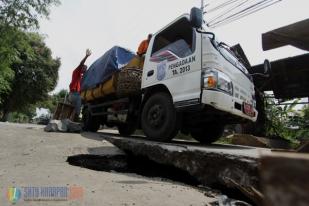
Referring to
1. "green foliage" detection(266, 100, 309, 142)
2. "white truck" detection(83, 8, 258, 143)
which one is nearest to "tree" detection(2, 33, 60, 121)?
"green foliage" detection(266, 100, 309, 142)

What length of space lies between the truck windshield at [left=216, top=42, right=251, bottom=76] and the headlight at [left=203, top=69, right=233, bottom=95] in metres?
0.55

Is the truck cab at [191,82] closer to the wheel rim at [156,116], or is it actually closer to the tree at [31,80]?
the wheel rim at [156,116]

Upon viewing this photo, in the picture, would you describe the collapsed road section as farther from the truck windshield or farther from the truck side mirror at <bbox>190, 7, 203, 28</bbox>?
the truck windshield

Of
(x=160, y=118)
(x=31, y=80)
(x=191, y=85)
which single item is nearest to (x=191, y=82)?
(x=191, y=85)

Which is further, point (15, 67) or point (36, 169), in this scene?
point (15, 67)

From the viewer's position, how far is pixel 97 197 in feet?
7.93

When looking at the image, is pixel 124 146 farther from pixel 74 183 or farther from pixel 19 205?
pixel 19 205

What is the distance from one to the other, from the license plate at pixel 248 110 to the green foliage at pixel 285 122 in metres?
4.78

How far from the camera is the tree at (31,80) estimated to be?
2438 cm

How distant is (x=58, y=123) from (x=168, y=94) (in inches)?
120

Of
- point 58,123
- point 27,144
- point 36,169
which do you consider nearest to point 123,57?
point 58,123

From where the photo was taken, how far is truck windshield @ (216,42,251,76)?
200 inches

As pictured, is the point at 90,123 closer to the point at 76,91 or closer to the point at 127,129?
the point at 76,91

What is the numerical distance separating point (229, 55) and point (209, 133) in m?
1.74
